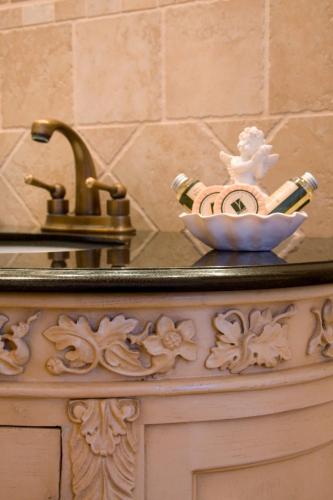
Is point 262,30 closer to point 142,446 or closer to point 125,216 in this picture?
point 125,216

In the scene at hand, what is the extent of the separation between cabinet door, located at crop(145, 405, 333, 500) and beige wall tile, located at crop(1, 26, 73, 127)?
76 cm

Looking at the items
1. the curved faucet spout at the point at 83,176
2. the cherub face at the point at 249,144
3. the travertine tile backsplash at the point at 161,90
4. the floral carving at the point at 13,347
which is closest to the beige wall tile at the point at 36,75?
the travertine tile backsplash at the point at 161,90

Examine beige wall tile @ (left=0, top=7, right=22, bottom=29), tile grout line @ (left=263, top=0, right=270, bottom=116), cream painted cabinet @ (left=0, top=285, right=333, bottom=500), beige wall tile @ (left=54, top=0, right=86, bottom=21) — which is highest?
beige wall tile @ (left=0, top=7, right=22, bottom=29)

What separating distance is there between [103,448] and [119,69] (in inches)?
29.6

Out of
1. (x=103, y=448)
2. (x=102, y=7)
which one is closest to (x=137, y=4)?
(x=102, y=7)

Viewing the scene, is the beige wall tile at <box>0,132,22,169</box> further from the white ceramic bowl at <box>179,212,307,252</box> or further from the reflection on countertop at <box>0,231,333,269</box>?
the white ceramic bowl at <box>179,212,307,252</box>

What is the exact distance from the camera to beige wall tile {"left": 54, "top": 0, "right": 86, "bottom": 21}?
3.92 feet

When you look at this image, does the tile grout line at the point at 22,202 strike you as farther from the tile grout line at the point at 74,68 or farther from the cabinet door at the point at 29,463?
the cabinet door at the point at 29,463

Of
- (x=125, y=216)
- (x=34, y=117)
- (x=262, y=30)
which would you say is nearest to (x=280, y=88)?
(x=262, y=30)

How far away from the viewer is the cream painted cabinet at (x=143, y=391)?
0.61 metres

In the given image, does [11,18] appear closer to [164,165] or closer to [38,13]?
[38,13]

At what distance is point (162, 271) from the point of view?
1.94ft

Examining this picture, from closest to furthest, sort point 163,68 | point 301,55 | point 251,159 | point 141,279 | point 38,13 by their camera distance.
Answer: point 141,279, point 251,159, point 301,55, point 163,68, point 38,13

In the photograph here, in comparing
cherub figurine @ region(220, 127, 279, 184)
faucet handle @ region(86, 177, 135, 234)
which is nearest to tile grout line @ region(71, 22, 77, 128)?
faucet handle @ region(86, 177, 135, 234)
